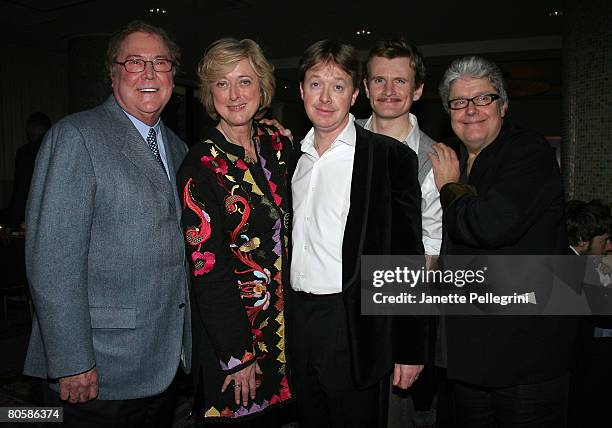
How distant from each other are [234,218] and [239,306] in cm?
34

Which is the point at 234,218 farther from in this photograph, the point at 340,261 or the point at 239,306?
the point at 340,261

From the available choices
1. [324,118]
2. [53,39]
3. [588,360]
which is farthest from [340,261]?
[53,39]

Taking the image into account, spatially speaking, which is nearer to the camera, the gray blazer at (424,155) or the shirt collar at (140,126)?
the shirt collar at (140,126)

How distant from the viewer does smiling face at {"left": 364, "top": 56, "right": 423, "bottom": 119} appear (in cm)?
238

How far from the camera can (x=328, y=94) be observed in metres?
1.93

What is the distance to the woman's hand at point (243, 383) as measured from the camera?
182 centimetres

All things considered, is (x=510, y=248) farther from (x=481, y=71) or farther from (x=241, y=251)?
(x=241, y=251)

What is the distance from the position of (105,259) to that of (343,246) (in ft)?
2.86

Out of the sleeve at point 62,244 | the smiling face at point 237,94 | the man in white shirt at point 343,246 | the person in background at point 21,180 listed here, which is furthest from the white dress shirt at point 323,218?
the person in background at point 21,180

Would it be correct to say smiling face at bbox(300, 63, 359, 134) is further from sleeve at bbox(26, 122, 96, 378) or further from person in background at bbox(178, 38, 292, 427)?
sleeve at bbox(26, 122, 96, 378)

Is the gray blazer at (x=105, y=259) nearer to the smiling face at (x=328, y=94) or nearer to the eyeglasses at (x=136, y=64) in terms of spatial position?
the eyeglasses at (x=136, y=64)

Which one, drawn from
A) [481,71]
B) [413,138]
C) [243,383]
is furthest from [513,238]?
[243,383]

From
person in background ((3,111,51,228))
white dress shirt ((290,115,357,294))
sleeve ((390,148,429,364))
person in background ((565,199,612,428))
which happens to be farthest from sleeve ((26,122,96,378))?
person in background ((3,111,51,228))

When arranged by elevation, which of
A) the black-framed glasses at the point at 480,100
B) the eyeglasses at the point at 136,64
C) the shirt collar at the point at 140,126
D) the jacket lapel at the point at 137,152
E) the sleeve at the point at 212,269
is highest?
the eyeglasses at the point at 136,64
